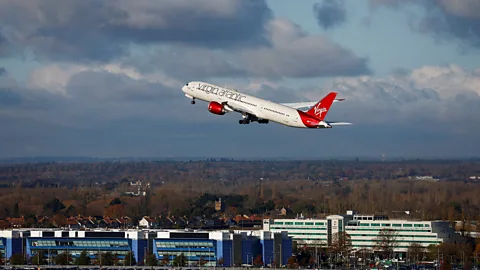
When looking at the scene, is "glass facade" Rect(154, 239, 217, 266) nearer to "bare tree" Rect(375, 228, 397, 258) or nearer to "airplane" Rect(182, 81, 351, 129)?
"bare tree" Rect(375, 228, 397, 258)

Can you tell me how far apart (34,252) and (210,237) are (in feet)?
76.3

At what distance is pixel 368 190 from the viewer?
630 ft

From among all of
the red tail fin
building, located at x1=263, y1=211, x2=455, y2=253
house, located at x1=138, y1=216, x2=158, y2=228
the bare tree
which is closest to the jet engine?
the red tail fin

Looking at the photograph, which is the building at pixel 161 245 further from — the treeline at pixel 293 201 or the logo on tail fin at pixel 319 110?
the logo on tail fin at pixel 319 110

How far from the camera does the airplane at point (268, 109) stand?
258ft

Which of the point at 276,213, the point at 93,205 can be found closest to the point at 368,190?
the point at 276,213

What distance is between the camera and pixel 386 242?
15650 cm

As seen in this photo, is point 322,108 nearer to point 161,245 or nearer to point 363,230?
point 161,245

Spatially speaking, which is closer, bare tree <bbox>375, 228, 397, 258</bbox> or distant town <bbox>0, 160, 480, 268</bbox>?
distant town <bbox>0, 160, 480, 268</bbox>

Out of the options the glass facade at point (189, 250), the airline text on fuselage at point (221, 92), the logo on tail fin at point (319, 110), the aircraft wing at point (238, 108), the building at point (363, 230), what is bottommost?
the glass facade at point (189, 250)

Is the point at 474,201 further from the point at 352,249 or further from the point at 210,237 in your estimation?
the point at 210,237

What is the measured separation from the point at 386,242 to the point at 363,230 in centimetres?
968

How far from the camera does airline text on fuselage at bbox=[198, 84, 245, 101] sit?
8291cm

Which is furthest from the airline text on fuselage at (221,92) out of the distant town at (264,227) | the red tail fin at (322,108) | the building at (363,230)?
the building at (363,230)
